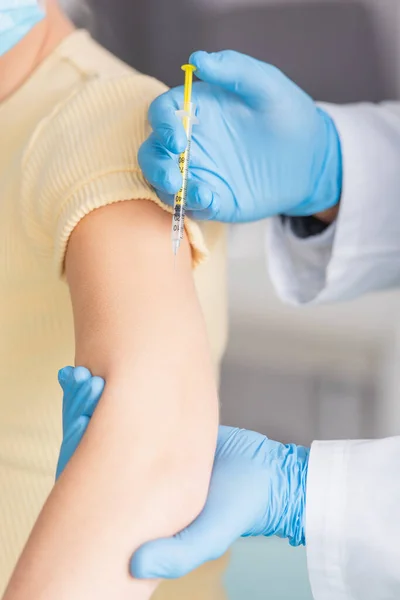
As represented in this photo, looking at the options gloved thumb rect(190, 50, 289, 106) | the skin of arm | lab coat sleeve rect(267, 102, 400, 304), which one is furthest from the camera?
lab coat sleeve rect(267, 102, 400, 304)

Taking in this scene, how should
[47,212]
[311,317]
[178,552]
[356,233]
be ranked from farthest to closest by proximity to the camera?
[311,317]
[356,233]
[47,212]
[178,552]

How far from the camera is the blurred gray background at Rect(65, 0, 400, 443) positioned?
1858 millimetres

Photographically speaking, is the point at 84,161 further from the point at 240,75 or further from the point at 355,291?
the point at 355,291

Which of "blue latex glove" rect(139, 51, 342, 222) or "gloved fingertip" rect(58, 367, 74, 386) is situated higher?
"blue latex glove" rect(139, 51, 342, 222)

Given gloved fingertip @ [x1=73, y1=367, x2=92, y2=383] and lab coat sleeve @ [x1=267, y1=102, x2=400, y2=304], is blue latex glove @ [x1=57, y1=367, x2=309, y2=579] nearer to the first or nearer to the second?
gloved fingertip @ [x1=73, y1=367, x2=92, y2=383]

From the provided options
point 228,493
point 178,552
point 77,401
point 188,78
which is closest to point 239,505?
point 228,493

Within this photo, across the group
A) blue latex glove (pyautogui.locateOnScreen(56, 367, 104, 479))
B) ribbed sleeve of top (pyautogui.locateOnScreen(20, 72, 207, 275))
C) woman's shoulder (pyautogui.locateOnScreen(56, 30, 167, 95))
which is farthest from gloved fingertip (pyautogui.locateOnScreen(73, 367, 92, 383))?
woman's shoulder (pyautogui.locateOnScreen(56, 30, 167, 95))

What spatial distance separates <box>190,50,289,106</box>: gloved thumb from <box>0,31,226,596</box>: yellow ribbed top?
65mm

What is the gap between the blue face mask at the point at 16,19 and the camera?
936 millimetres

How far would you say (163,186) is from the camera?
2.78ft

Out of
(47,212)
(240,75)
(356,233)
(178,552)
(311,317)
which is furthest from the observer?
(311,317)

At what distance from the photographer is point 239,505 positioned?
0.86m

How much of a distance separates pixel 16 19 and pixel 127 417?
0.53 meters

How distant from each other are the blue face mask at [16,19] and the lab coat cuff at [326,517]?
0.65 m
